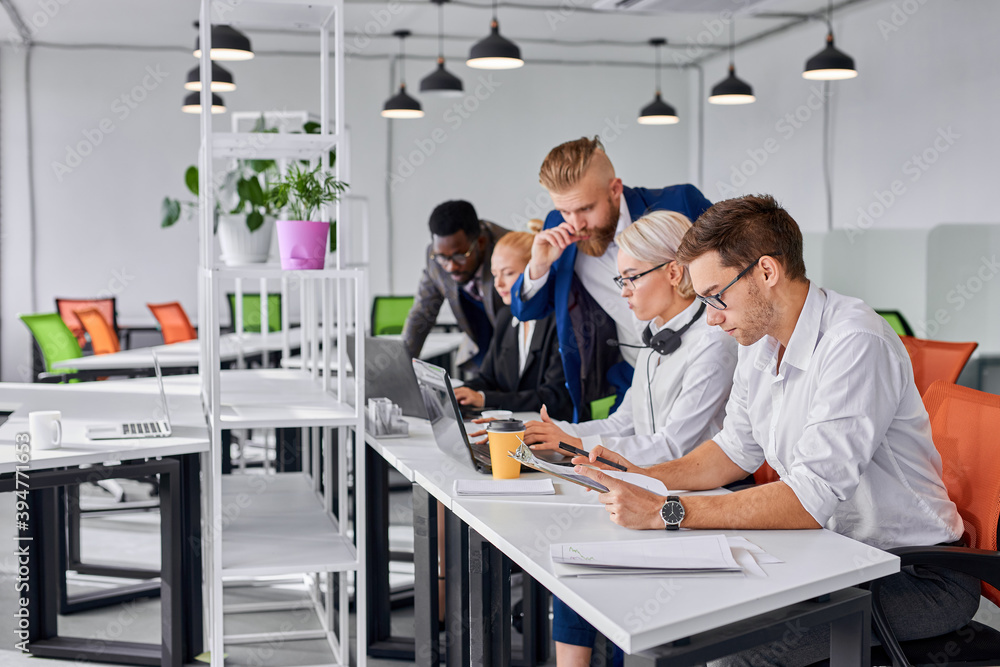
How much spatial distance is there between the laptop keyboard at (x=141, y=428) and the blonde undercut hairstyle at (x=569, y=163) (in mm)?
→ 1391

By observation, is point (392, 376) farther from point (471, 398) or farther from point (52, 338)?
point (52, 338)

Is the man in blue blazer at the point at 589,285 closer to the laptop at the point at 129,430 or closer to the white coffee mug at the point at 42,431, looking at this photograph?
the laptop at the point at 129,430

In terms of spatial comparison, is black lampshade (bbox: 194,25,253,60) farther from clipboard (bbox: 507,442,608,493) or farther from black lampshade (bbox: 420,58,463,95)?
clipboard (bbox: 507,442,608,493)

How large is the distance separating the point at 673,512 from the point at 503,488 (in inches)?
17.1

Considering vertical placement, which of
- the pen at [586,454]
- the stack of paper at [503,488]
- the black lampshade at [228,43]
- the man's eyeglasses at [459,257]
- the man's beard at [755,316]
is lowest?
the stack of paper at [503,488]

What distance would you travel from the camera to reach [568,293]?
2.98 m

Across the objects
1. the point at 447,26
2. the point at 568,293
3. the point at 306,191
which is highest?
the point at 447,26

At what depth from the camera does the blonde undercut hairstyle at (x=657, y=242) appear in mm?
2262

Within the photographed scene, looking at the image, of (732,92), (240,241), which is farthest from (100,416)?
(732,92)

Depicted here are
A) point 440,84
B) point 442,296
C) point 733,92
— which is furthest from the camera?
point 733,92

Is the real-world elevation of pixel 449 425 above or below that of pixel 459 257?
below

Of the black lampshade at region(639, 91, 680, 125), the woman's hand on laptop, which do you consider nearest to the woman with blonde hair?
the woman's hand on laptop

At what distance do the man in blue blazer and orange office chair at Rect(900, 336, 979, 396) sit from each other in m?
0.88

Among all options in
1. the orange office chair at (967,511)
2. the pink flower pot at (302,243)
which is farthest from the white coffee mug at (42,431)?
the orange office chair at (967,511)
